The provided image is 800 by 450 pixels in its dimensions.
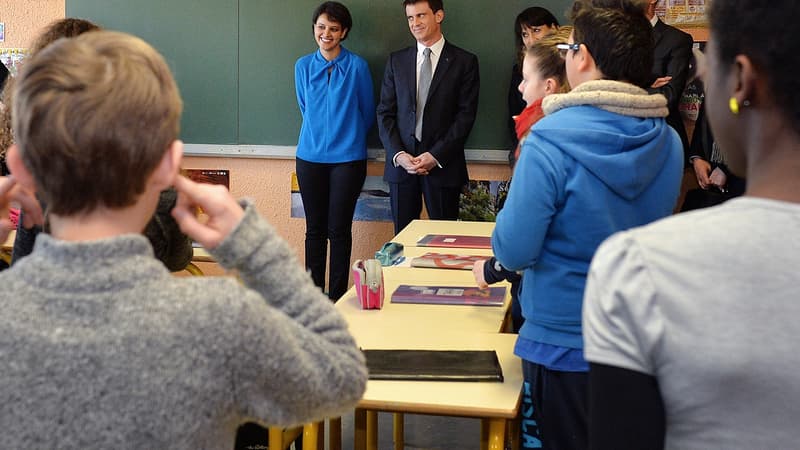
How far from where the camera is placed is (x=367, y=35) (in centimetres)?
570

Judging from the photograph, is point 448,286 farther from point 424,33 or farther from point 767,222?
point 424,33

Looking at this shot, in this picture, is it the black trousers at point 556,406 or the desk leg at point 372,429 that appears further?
the desk leg at point 372,429

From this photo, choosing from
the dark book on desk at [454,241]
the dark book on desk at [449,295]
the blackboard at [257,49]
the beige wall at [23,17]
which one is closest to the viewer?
the dark book on desk at [449,295]

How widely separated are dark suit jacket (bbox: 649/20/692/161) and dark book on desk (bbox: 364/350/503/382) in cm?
296

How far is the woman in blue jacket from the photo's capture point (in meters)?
5.45

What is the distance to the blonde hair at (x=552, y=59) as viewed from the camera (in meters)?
2.46

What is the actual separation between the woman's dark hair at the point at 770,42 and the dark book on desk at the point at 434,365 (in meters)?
1.31

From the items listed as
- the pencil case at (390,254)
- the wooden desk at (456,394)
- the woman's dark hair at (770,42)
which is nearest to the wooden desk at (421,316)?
the wooden desk at (456,394)

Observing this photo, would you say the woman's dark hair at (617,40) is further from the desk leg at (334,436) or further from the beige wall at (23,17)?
the beige wall at (23,17)

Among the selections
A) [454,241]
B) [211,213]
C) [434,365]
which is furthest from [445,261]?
[211,213]

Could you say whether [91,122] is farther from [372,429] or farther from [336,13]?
[336,13]

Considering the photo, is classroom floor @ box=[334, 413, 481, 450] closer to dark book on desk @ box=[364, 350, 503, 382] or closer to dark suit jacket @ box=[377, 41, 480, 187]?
dark book on desk @ box=[364, 350, 503, 382]

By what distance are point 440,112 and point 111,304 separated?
174 inches

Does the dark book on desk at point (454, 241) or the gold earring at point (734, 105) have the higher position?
the gold earring at point (734, 105)
